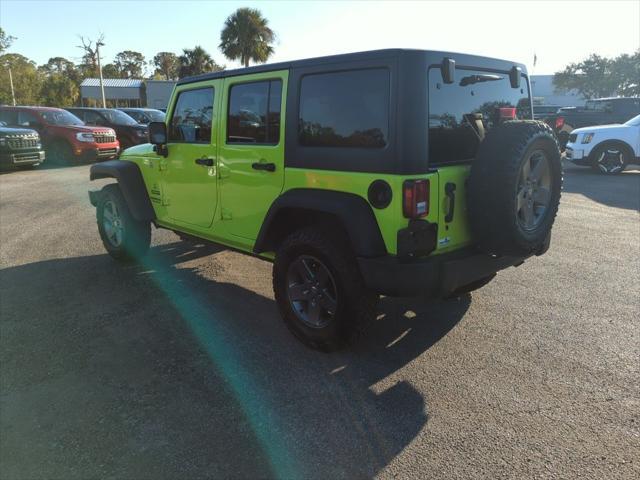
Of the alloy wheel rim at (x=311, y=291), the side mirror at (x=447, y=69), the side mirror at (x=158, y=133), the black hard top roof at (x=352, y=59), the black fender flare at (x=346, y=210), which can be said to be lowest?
the alloy wheel rim at (x=311, y=291)

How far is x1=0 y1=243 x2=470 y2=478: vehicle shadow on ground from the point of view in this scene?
2.46m

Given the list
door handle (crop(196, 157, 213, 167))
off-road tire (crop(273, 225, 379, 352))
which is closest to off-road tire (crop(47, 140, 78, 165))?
door handle (crop(196, 157, 213, 167))

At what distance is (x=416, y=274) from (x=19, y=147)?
536 inches

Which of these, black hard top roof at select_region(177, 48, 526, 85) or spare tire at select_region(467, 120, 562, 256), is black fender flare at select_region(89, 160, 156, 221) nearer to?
black hard top roof at select_region(177, 48, 526, 85)

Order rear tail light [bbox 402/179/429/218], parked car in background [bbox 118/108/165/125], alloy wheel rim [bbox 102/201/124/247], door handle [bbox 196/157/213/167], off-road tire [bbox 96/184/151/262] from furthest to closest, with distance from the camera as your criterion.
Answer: parked car in background [bbox 118/108/165/125] < alloy wheel rim [bbox 102/201/124/247] < off-road tire [bbox 96/184/151/262] < door handle [bbox 196/157/213/167] < rear tail light [bbox 402/179/429/218]

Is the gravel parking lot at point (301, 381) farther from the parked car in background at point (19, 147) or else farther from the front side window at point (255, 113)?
the parked car in background at point (19, 147)

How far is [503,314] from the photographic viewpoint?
4148mm

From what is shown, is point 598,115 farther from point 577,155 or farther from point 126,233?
point 126,233

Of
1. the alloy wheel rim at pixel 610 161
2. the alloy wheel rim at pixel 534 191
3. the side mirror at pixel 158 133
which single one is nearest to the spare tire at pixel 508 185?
the alloy wheel rim at pixel 534 191

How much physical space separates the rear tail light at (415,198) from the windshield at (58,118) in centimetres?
1478

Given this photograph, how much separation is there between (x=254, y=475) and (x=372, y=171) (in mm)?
1804

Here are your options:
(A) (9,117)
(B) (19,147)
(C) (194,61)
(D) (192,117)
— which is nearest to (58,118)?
(A) (9,117)

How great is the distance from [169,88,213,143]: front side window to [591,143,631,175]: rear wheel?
1187cm

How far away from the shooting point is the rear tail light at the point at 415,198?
286 cm
